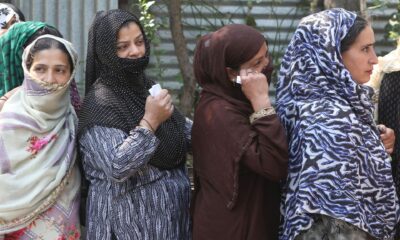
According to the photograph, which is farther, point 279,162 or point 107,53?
point 107,53

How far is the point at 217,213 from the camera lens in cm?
297

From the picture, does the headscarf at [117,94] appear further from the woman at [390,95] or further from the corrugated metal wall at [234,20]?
the corrugated metal wall at [234,20]

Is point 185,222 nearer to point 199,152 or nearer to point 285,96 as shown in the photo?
point 199,152

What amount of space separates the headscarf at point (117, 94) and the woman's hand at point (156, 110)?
0.39 feet

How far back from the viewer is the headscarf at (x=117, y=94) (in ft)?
10.1

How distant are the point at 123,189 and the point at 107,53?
56 centimetres

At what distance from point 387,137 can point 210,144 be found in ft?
2.53

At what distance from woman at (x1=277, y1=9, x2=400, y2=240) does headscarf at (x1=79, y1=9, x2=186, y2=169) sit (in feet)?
1.66

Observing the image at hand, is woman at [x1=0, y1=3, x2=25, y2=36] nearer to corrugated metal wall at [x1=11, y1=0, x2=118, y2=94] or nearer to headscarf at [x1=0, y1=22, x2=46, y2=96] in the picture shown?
headscarf at [x1=0, y1=22, x2=46, y2=96]

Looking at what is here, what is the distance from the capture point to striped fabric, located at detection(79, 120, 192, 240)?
9.72ft

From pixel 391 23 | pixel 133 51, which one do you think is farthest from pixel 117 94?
pixel 391 23

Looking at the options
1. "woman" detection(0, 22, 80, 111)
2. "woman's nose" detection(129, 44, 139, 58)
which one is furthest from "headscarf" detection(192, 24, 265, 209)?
"woman" detection(0, 22, 80, 111)

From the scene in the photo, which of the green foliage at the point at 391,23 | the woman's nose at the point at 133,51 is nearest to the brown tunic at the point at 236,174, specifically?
the woman's nose at the point at 133,51

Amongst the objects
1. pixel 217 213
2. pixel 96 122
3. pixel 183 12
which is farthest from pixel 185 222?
pixel 183 12
